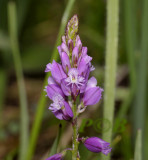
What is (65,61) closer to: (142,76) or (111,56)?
(111,56)

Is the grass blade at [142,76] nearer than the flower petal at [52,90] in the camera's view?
No

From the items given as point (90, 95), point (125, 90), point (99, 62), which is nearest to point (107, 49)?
point (90, 95)

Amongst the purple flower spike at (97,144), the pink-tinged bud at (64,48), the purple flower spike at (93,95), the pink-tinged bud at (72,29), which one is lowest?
the purple flower spike at (97,144)

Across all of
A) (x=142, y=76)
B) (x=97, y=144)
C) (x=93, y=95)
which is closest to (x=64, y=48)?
(x=93, y=95)

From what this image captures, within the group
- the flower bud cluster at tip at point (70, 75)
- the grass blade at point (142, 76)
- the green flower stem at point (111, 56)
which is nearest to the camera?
the flower bud cluster at tip at point (70, 75)

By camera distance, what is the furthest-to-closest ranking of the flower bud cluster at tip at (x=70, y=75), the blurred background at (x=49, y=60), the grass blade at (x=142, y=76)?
the blurred background at (x=49, y=60) < the grass blade at (x=142, y=76) < the flower bud cluster at tip at (x=70, y=75)

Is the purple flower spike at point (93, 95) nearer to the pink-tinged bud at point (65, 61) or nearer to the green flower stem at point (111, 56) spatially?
the pink-tinged bud at point (65, 61)

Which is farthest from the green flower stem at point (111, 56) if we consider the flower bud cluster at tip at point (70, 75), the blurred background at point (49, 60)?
the flower bud cluster at tip at point (70, 75)
